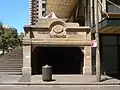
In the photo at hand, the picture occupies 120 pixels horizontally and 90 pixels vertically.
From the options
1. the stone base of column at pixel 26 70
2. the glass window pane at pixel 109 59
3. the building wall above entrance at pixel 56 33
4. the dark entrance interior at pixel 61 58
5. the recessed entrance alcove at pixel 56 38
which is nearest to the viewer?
the stone base of column at pixel 26 70

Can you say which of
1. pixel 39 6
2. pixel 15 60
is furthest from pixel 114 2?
pixel 39 6

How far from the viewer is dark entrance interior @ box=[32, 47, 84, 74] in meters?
28.5

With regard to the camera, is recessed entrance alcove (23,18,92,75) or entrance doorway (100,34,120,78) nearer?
recessed entrance alcove (23,18,92,75)

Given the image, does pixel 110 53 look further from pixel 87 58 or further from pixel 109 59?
pixel 87 58

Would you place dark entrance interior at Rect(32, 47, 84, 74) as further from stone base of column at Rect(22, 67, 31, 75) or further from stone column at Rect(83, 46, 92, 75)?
stone base of column at Rect(22, 67, 31, 75)

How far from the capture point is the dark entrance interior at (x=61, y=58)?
28.5 meters

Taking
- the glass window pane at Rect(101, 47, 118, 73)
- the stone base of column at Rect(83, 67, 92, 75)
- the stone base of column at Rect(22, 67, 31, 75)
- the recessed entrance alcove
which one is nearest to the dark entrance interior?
the recessed entrance alcove

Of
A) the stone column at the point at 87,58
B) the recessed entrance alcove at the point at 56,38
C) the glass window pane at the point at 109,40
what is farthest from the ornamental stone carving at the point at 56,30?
the glass window pane at the point at 109,40

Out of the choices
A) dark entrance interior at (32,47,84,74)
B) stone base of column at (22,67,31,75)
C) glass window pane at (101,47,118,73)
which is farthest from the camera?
dark entrance interior at (32,47,84,74)

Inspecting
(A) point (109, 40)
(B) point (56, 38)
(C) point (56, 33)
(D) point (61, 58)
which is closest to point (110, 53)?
(A) point (109, 40)

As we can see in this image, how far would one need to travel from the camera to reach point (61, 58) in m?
29.4

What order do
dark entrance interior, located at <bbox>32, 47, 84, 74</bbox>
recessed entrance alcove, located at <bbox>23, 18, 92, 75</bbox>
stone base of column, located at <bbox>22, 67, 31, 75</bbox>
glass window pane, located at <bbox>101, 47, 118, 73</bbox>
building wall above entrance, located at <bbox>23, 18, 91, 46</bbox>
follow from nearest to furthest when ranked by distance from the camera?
1. stone base of column, located at <bbox>22, 67, 31, 75</bbox>
2. recessed entrance alcove, located at <bbox>23, 18, 92, 75</bbox>
3. building wall above entrance, located at <bbox>23, 18, 91, 46</bbox>
4. glass window pane, located at <bbox>101, 47, 118, 73</bbox>
5. dark entrance interior, located at <bbox>32, 47, 84, 74</bbox>

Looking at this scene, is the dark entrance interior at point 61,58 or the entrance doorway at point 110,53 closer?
the entrance doorway at point 110,53

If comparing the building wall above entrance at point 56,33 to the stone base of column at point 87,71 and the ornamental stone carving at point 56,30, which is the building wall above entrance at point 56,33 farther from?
the stone base of column at point 87,71
